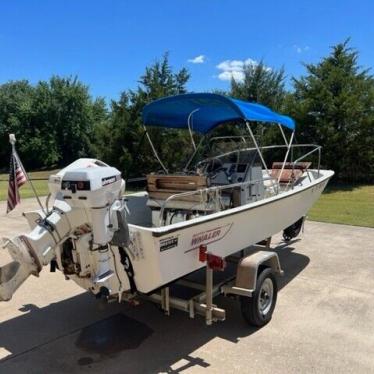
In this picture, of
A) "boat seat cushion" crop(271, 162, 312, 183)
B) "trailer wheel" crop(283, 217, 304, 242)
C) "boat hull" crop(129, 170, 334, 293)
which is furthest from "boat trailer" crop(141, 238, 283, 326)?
"trailer wheel" crop(283, 217, 304, 242)

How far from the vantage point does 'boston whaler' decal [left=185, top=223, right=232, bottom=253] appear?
12.8 feet

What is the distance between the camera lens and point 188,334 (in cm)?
433

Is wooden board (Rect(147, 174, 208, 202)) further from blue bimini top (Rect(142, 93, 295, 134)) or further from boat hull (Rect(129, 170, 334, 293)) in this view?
blue bimini top (Rect(142, 93, 295, 134))

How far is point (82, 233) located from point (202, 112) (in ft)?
10.9

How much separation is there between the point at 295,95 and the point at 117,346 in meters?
14.6

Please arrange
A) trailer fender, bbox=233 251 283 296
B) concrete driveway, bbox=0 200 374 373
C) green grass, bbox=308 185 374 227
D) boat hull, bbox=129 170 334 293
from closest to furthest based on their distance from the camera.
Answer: boat hull, bbox=129 170 334 293
concrete driveway, bbox=0 200 374 373
trailer fender, bbox=233 251 283 296
green grass, bbox=308 185 374 227

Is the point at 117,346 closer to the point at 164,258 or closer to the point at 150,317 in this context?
the point at 150,317

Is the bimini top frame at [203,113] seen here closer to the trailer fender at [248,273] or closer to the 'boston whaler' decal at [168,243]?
the trailer fender at [248,273]

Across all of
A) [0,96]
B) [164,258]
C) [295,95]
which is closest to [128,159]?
[295,95]

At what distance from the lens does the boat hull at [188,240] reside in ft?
11.5

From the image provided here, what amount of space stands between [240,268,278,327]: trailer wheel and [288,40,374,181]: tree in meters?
11.6

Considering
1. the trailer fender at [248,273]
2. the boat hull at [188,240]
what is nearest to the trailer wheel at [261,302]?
the trailer fender at [248,273]

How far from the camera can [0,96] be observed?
38875mm

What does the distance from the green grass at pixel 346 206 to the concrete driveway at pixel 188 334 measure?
394 centimetres
